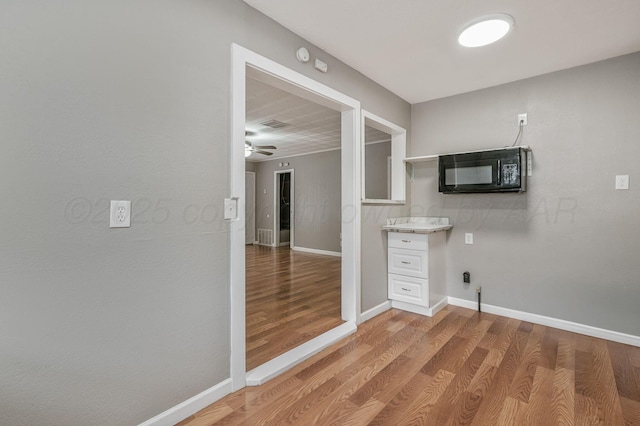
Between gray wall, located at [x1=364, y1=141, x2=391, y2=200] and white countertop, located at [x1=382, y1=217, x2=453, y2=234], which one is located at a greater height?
gray wall, located at [x1=364, y1=141, x2=391, y2=200]

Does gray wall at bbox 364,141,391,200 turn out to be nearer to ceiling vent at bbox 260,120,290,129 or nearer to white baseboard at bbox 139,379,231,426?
ceiling vent at bbox 260,120,290,129

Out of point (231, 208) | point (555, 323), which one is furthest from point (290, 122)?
point (555, 323)

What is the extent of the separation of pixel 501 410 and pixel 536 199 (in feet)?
6.89

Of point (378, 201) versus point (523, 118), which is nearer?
point (523, 118)

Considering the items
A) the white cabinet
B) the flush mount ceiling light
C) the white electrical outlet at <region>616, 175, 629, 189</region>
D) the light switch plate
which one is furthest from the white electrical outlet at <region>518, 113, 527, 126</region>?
the light switch plate

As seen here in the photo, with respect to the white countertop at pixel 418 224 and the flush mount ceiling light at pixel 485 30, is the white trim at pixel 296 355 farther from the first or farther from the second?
the flush mount ceiling light at pixel 485 30

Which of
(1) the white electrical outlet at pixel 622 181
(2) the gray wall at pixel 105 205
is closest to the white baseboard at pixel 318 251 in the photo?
(1) the white electrical outlet at pixel 622 181

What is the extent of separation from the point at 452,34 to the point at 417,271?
2171 mm

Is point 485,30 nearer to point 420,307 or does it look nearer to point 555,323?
point 420,307

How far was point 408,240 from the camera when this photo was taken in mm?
3221

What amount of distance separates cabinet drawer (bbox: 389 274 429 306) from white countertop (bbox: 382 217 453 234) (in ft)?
1.76

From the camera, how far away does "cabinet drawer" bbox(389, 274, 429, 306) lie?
314 centimetres

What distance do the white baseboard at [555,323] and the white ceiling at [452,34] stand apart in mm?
2385

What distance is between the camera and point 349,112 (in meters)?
2.89
